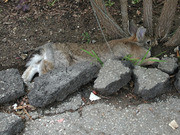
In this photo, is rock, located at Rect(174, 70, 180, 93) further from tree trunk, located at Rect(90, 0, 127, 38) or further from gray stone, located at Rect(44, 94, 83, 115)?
gray stone, located at Rect(44, 94, 83, 115)

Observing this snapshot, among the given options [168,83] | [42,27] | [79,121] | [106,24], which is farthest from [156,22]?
[79,121]

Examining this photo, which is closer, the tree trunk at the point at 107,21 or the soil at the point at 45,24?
the tree trunk at the point at 107,21

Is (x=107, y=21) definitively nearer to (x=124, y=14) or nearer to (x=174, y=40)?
(x=124, y=14)

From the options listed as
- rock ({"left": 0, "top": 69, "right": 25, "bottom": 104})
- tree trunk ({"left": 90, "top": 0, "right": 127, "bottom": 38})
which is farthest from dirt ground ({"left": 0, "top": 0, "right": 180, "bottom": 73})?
rock ({"left": 0, "top": 69, "right": 25, "bottom": 104})

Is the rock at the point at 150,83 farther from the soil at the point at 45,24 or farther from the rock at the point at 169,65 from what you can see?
the soil at the point at 45,24

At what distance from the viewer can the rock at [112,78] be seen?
333cm

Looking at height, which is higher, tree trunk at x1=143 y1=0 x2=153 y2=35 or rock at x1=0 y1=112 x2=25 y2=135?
tree trunk at x1=143 y1=0 x2=153 y2=35

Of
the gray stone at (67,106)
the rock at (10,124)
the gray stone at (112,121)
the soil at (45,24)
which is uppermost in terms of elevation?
the soil at (45,24)

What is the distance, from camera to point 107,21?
13.3ft

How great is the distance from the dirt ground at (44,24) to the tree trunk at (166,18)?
0.94ft

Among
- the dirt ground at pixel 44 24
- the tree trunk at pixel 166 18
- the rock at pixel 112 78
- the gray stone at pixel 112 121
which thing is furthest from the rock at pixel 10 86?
the tree trunk at pixel 166 18

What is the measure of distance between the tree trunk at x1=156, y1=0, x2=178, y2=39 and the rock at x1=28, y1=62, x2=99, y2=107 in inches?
56.3

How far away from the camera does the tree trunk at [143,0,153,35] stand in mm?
3886

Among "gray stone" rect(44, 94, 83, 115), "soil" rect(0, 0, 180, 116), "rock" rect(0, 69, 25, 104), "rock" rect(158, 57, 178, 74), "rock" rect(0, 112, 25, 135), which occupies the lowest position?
"gray stone" rect(44, 94, 83, 115)
